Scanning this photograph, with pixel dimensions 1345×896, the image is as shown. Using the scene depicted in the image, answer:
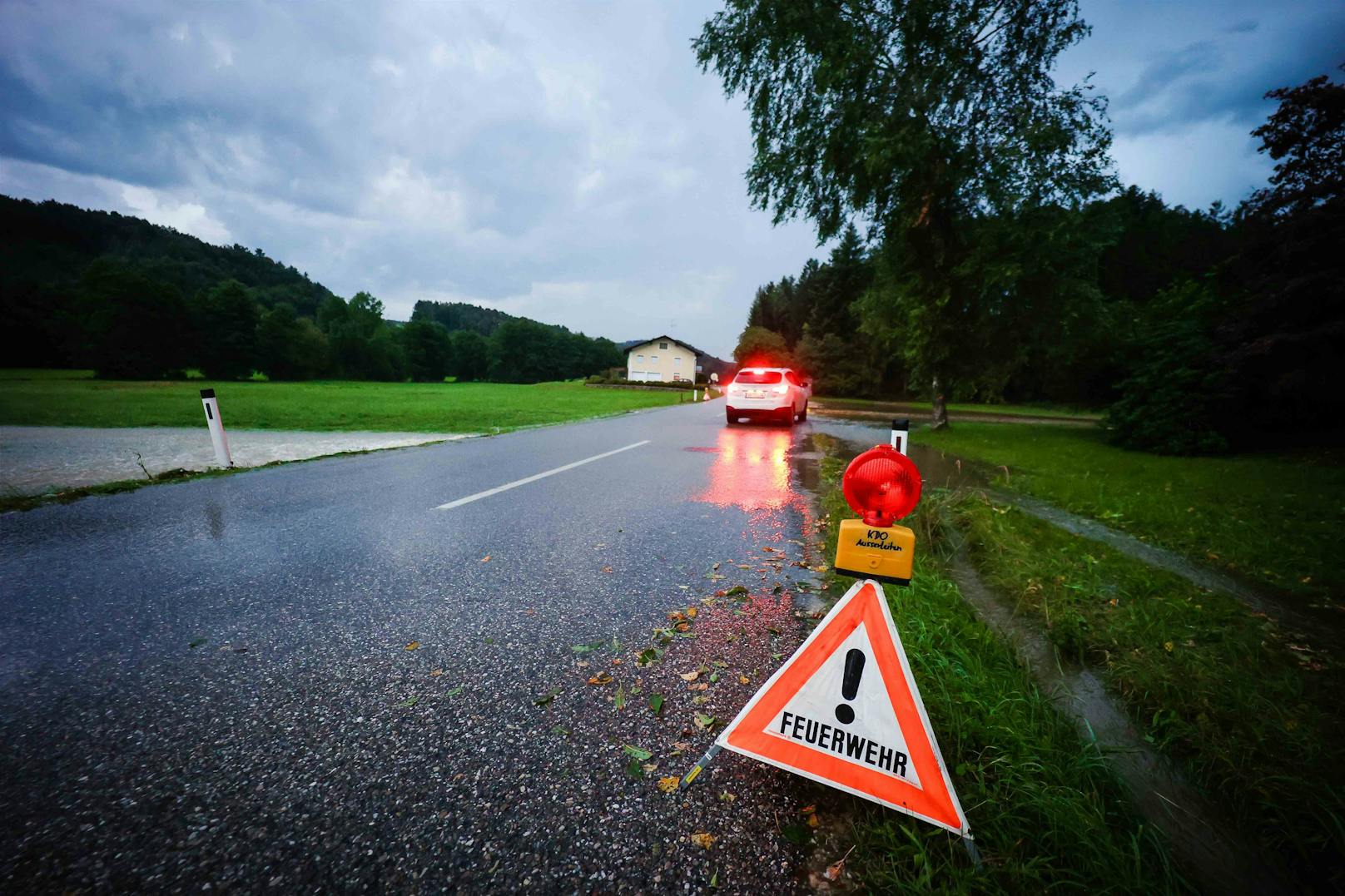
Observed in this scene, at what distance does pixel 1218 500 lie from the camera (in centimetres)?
622

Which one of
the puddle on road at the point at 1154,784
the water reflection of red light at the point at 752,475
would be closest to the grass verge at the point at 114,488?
the water reflection of red light at the point at 752,475

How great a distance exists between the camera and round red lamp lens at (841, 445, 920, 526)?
1721 mm

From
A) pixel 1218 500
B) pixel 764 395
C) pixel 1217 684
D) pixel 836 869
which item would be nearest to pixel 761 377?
pixel 764 395

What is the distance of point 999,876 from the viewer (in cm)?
140

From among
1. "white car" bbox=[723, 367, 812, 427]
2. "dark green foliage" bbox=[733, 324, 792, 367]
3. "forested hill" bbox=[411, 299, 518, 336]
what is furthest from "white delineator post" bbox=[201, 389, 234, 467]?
"forested hill" bbox=[411, 299, 518, 336]

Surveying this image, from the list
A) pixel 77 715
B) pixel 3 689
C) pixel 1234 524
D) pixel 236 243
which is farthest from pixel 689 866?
pixel 236 243

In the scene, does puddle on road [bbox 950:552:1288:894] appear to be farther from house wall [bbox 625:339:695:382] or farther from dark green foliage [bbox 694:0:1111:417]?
house wall [bbox 625:339:695:382]

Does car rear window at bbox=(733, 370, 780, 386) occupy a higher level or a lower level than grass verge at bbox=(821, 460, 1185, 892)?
higher

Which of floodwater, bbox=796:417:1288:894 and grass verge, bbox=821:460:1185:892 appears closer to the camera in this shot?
grass verge, bbox=821:460:1185:892

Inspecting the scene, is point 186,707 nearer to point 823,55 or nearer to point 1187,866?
point 1187,866

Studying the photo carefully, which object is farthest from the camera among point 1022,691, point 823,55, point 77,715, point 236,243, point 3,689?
point 236,243

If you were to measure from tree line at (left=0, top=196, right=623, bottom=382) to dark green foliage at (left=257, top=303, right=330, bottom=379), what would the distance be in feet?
0.42

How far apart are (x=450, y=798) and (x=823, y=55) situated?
15.9 metres

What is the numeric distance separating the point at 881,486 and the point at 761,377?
13746mm
